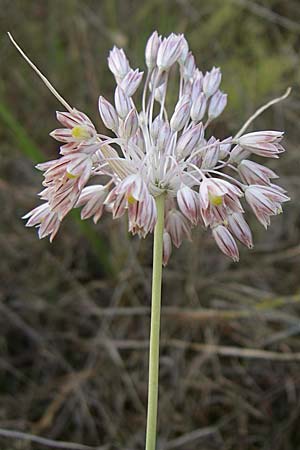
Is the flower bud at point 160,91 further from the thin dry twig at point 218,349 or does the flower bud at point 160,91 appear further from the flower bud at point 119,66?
the thin dry twig at point 218,349

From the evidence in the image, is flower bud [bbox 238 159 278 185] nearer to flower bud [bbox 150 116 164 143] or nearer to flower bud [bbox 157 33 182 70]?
flower bud [bbox 150 116 164 143]

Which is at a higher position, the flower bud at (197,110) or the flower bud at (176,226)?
the flower bud at (197,110)

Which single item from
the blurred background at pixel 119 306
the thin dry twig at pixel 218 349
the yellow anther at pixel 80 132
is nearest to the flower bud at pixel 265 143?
the yellow anther at pixel 80 132

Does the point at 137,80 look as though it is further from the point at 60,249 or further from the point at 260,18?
the point at 260,18

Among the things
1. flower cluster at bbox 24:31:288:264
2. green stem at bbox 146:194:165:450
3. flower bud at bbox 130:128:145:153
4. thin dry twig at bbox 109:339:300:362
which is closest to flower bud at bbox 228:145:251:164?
flower cluster at bbox 24:31:288:264

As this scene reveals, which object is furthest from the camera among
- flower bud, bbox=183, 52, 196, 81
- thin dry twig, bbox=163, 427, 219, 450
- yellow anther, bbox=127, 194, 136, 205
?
thin dry twig, bbox=163, 427, 219, 450

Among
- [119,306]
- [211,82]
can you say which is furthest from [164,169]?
[119,306]
